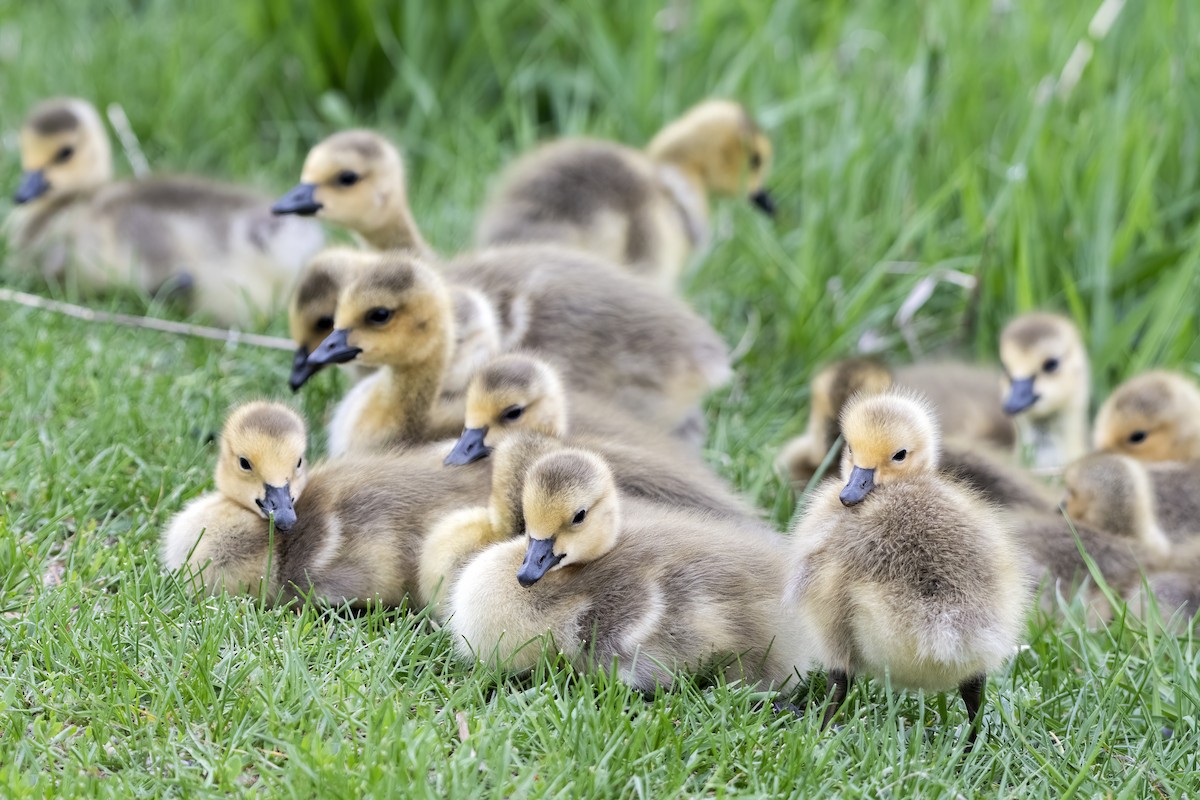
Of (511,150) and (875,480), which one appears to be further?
(511,150)

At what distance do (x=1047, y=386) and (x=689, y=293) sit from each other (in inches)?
56.2

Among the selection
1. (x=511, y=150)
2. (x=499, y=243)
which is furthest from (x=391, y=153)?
(x=511, y=150)

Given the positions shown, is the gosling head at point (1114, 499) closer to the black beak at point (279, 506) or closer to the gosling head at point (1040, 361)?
the gosling head at point (1040, 361)

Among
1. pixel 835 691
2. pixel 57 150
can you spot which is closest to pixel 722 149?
pixel 57 150

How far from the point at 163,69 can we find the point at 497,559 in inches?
166

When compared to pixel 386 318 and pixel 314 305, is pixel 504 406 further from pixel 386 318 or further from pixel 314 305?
pixel 314 305

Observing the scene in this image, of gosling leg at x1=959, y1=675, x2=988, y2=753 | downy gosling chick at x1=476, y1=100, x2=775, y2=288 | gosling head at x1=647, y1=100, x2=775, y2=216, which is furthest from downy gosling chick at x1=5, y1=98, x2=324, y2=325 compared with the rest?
gosling leg at x1=959, y1=675, x2=988, y2=753

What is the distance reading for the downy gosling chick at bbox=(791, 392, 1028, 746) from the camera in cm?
277

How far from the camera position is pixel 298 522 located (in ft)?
11.1

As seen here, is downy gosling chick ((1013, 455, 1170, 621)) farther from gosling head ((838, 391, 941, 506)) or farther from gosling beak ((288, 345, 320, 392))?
gosling beak ((288, 345, 320, 392))

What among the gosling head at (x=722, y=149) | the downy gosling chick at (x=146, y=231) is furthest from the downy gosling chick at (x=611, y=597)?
the gosling head at (x=722, y=149)

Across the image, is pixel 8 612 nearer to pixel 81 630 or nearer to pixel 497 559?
pixel 81 630

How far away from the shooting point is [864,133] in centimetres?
566

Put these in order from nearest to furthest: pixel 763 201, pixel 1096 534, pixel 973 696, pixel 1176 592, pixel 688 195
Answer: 1. pixel 973 696
2. pixel 1176 592
3. pixel 1096 534
4. pixel 688 195
5. pixel 763 201
